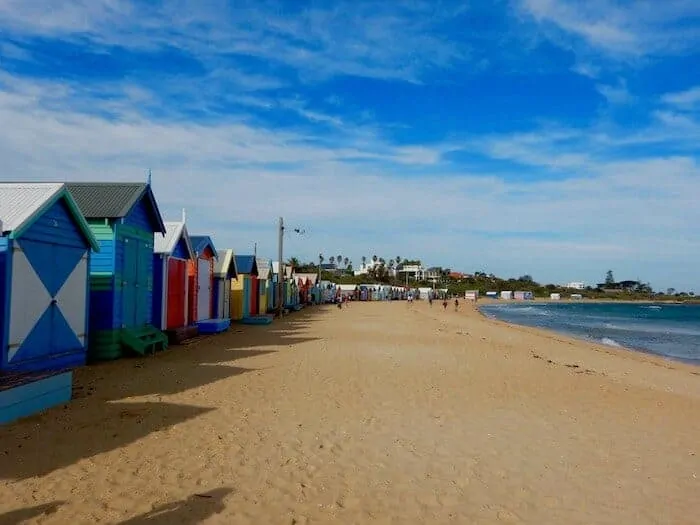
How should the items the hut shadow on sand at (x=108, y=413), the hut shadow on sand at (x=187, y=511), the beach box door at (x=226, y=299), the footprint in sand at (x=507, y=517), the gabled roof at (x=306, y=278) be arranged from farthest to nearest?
the gabled roof at (x=306, y=278)
the beach box door at (x=226, y=299)
the hut shadow on sand at (x=108, y=413)
the footprint in sand at (x=507, y=517)
the hut shadow on sand at (x=187, y=511)

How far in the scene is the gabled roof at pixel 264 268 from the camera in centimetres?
3672

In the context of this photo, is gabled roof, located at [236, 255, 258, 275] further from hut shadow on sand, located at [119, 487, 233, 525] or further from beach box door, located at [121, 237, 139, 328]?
hut shadow on sand, located at [119, 487, 233, 525]

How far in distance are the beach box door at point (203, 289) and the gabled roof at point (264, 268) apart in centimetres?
1185

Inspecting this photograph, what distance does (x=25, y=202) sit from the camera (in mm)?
10375

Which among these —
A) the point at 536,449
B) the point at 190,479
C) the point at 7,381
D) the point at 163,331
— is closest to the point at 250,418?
the point at 190,479

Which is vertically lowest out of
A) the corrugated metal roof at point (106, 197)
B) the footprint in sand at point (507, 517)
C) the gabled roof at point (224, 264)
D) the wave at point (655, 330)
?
the wave at point (655, 330)

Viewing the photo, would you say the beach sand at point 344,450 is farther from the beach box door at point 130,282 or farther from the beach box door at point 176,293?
the beach box door at point 176,293

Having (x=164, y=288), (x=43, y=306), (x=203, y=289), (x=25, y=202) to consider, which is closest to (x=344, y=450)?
(x=43, y=306)

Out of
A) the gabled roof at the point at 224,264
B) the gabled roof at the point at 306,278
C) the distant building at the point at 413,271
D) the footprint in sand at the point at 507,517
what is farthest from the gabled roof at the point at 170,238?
the distant building at the point at 413,271

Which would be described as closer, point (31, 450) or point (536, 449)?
point (31, 450)

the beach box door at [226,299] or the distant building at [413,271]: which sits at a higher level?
the distant building at [413,271]

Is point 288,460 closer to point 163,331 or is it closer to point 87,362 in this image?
point 87,362

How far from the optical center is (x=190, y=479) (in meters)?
5.81

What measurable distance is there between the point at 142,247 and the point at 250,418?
8228 mm
